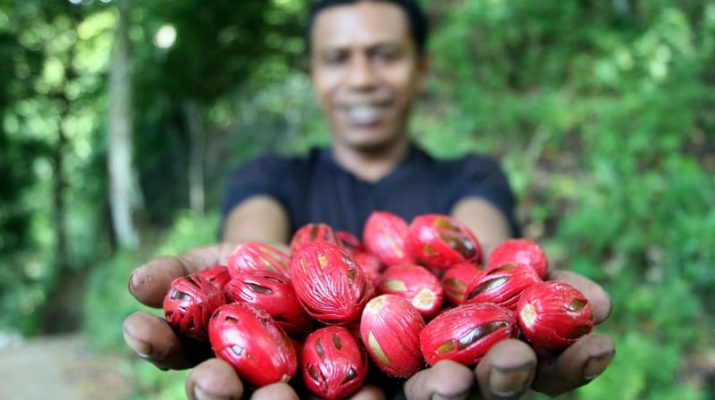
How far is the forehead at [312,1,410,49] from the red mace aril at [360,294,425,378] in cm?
128

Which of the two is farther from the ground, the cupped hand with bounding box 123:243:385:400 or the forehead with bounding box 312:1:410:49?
the forehead with bounding box 312:1:410:49

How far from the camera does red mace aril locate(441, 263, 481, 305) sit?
129 cm

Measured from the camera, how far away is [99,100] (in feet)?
24.7

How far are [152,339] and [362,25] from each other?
1479mm

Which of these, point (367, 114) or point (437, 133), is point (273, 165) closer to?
point (367, 114)

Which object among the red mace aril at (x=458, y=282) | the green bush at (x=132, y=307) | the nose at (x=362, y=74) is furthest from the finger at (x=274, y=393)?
the green bush at (x=132, y=307)

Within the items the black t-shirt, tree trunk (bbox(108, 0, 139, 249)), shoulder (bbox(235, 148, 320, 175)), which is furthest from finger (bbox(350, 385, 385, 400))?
tree trunk (bbox(108, 0, 139, 249))

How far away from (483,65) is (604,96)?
110 cm

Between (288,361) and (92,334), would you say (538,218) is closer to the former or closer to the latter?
(288,361)

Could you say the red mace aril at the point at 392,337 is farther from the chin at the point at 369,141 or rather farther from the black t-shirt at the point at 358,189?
the chin at the point at 369,141

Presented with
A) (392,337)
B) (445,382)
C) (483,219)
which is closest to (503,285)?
(392,337)

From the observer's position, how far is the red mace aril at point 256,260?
1278 millimetres

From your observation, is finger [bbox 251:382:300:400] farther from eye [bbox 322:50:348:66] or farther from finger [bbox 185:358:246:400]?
eye [bbox 322:50:348:66]

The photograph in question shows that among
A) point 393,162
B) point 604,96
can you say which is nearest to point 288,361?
point 393,162
